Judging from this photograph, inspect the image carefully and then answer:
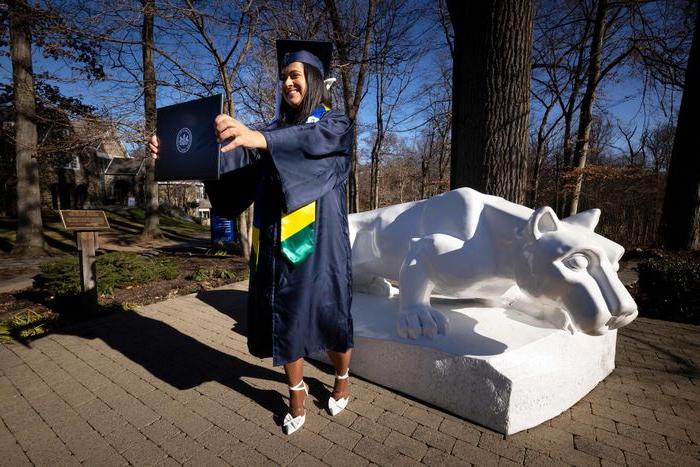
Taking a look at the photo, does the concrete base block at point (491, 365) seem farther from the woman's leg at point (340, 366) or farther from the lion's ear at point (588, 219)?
the lion's ear at point (588, 219)

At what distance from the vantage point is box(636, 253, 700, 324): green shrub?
4.52 m

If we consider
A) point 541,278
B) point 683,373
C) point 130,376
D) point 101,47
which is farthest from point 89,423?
point 101,47

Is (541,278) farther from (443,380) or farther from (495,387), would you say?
(443,380)

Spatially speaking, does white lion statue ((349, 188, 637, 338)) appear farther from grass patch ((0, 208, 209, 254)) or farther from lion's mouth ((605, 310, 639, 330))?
grass patch ((0, 208, 209, 254))

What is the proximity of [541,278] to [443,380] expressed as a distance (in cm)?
95

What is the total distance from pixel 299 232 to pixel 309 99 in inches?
33.5

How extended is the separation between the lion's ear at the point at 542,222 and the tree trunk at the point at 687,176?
7.87 meters

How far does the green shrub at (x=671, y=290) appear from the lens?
4.52m

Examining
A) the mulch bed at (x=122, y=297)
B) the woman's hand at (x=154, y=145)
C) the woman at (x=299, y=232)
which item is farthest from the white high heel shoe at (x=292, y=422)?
the mulch bed at (x=122, y=297)

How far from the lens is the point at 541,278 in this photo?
2.03 metres

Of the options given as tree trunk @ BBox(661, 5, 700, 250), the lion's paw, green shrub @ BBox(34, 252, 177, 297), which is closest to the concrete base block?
the lion's paw

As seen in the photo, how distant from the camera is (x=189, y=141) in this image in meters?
1.76

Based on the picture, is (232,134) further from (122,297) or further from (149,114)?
(149,114)

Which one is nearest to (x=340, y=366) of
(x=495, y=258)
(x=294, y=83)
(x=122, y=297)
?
(x=495, y=258)
